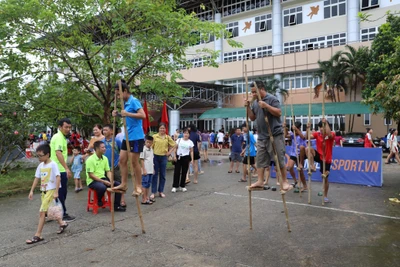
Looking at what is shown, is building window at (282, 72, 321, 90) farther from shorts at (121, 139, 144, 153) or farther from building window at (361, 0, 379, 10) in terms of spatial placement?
shorts at (121, 139, 144, 153)

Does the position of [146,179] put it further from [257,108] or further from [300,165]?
[300,165]

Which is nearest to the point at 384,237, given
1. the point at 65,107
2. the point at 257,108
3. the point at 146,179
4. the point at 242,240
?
the point at 242,240

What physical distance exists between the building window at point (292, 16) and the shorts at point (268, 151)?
97.9 feet

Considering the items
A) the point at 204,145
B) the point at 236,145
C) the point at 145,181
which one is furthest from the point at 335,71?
the point at 145,181

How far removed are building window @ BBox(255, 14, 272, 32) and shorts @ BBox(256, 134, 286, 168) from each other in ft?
102

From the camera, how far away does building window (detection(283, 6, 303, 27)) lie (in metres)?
31.8

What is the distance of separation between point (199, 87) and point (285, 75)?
8784mm

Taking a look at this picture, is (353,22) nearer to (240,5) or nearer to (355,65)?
(355,65)

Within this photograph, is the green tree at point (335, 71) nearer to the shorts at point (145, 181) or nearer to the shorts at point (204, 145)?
the shorts at point (204, 145)

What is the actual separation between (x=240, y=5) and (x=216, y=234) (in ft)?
115

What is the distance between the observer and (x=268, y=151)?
5.38 m

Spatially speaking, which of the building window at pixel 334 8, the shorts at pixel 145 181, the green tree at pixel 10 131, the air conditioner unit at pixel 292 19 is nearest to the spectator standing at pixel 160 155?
the shorts at pixel 145 181

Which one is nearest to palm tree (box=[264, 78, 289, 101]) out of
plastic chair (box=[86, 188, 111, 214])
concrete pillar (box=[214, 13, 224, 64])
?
concrete pillar (box=[214, 13, 224, 64])

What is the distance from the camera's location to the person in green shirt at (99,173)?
653cm
